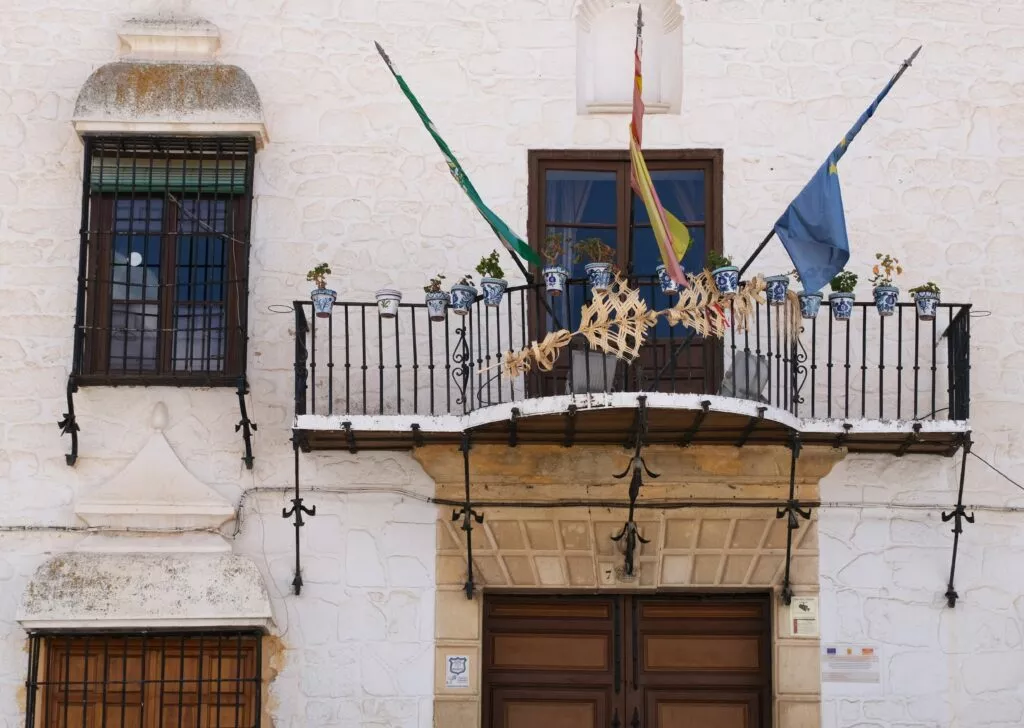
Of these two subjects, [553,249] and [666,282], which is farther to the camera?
[553,249]

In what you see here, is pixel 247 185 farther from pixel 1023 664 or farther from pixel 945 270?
pixel 1023 664

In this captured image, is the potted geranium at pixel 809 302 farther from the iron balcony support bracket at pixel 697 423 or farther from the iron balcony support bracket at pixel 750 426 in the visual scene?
the iron balcony support bracket at pixel 697 423

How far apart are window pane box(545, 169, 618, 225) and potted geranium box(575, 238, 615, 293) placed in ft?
0.87

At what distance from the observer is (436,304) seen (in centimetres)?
1034

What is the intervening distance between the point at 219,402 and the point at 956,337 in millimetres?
4144

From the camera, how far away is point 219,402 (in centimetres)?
1079

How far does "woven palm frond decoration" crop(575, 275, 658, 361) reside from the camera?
992 centimetres

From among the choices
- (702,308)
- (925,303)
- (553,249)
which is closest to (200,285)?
(553,249)

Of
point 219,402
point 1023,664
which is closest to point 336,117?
point 219,402

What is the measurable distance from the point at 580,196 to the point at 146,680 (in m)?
3.71

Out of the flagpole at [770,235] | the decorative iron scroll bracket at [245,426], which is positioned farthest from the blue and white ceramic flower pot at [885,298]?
the decorative iron scroll bracket at [245,426]

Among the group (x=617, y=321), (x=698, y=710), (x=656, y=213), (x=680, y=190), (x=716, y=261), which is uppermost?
(x=680, y=190)

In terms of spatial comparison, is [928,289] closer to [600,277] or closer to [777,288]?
[777,288]

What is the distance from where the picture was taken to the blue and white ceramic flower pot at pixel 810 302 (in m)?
10.2
